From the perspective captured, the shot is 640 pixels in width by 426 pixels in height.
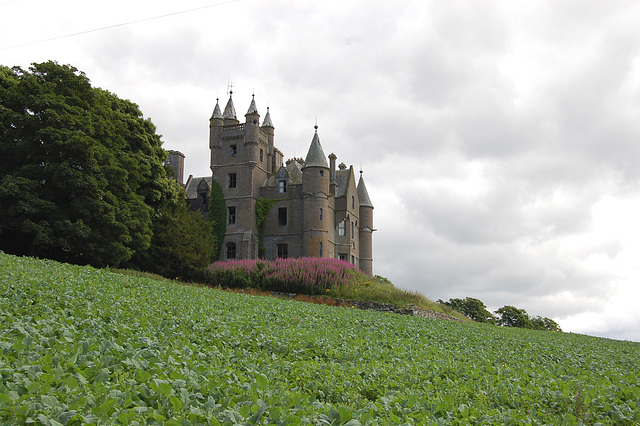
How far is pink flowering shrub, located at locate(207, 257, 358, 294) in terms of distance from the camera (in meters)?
29.2

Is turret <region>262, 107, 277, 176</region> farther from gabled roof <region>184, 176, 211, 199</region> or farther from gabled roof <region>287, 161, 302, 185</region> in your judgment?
gabled roof <region>184, 176, 211, 199</region>

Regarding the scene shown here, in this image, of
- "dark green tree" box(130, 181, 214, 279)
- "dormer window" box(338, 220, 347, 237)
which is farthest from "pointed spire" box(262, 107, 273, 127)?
"dark green tree" box(130, 181, 214, 279)

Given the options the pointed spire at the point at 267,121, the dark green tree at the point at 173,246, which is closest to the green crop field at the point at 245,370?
the dark green tree at the point at 173,246

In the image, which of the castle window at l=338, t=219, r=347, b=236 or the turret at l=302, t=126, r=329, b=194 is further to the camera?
the castle window at l=338, t=219, r=347, b=236

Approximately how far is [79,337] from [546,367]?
372 inches

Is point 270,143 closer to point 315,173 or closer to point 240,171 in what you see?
point 240,171

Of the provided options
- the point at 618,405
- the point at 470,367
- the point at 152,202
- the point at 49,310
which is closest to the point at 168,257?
the point at 152,202

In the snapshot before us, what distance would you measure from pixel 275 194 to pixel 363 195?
9.13 meters

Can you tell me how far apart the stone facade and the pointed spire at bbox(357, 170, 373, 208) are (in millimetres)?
2429

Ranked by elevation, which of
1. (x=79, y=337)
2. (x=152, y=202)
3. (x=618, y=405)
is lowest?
(x=618, y=405)

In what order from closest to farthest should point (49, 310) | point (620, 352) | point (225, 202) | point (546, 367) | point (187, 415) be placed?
point (187, 415) < point (49, 310) < point (546, 367) < point (620, 352) < point (225, 202)

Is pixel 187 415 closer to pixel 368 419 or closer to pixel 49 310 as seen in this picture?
pixel 368 419

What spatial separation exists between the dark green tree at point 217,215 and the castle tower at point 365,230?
12.2 meters

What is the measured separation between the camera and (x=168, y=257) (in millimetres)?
32125
